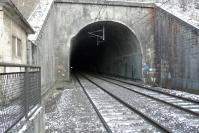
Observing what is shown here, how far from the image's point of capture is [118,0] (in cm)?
2330

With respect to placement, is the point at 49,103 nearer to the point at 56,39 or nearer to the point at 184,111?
the point at 184,111

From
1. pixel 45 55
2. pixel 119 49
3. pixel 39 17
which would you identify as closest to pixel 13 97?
pixel 45 55

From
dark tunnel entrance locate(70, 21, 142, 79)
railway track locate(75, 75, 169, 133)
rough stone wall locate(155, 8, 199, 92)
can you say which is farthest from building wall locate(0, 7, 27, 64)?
dark tunnel entrance locate(70, 21, 142, 79)

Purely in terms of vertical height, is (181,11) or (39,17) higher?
(181,11)

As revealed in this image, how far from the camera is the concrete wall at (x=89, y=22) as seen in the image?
22078 mm

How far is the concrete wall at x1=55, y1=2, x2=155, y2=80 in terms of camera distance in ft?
72.4

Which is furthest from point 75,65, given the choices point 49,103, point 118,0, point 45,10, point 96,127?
point 96,127

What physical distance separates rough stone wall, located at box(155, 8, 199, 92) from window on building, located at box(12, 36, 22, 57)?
8332 mm

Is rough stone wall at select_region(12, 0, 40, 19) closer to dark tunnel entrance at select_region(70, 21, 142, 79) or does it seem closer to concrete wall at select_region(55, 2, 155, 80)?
dark tunnel entrance at select_region(70, 21, 142, 79)

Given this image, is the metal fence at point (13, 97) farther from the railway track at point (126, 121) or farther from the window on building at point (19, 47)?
the window on building at point (19, 47)

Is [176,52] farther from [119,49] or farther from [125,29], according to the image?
[119,49]

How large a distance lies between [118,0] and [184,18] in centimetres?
720

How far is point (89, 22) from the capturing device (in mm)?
22547

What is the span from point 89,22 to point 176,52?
7503mm
